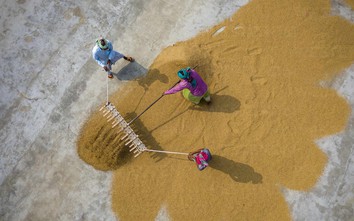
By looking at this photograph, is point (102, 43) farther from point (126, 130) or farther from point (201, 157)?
point (201, 157)

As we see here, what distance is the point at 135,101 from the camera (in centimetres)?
642

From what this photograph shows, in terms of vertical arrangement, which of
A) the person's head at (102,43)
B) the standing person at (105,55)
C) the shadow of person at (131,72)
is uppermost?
the person's head at (102,43)

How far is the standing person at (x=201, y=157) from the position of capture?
564cm

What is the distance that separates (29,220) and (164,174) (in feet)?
8.96

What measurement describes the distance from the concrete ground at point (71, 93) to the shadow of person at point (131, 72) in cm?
2

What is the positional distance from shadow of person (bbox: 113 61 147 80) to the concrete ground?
0.07ft

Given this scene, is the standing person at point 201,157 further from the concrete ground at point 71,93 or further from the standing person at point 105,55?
the standing person at point 105,55

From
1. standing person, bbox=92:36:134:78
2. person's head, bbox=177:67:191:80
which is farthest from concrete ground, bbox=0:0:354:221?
person's head, bbox=177:67:191:80

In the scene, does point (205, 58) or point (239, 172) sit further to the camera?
point (205, 58)

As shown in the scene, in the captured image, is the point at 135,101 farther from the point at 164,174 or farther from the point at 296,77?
the point at 296,77

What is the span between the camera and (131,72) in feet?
21.9

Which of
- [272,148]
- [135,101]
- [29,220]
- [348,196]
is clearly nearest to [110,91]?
[135,101]

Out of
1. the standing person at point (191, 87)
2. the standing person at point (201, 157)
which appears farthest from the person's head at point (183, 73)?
the standing person at point (201, 157)

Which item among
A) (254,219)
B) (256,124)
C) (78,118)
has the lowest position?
(254,219)
